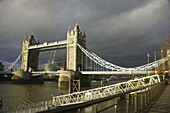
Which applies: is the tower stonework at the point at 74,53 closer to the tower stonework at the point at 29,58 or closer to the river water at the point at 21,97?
the river water at the point at 21,97

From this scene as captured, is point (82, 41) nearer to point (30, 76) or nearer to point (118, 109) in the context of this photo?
point (30, 76)

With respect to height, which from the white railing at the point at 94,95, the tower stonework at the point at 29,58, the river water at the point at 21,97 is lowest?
the river water at the point at 21,97

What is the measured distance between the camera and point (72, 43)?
157ft

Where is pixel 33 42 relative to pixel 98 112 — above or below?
above

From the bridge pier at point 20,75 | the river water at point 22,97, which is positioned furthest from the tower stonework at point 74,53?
the bridge pier at point 20,75

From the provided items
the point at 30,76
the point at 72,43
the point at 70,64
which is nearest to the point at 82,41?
the point at 72,43

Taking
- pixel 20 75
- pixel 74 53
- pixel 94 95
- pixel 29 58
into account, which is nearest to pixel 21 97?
pixel 94 95

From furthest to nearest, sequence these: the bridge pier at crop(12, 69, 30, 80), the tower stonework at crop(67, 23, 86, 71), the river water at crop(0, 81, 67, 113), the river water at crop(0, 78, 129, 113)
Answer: the bridge pier at crop(12, 69, 30, 80)
the tower stonework at crop(67, 23, 86, 71)
the river water at crop(0, 81, 67, 113)
the river water at crop(0, 78, 129, 113)

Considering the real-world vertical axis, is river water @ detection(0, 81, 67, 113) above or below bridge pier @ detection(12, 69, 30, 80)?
below

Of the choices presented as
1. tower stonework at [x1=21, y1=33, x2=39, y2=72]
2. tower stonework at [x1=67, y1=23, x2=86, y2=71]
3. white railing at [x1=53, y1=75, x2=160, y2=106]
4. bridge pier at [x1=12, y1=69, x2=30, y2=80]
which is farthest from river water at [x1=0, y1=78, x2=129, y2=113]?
tower stonework at [x1=21, y1=33, x2=39, y2=72]

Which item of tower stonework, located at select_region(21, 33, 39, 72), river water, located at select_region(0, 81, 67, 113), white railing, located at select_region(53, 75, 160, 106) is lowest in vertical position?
river water, located at select_region(0, 81, 67, 113)

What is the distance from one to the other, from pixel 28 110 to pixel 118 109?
993cm

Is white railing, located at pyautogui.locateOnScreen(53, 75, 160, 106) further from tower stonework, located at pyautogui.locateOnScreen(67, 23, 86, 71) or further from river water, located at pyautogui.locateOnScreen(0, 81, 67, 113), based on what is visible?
tower stonework, located at pyautogui.locateOnScreen(67, 23, 86, 71)

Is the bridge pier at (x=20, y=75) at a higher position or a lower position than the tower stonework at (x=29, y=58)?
lower
